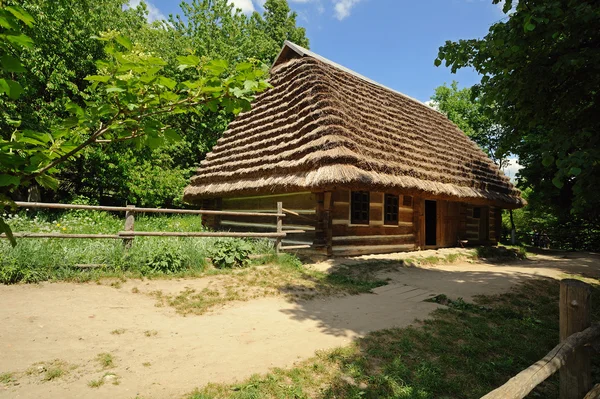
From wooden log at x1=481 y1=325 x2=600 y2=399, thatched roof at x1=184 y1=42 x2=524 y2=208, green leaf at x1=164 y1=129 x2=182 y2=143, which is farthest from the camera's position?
thatched roof at x1=184 y1=42 x2=524 y2=208

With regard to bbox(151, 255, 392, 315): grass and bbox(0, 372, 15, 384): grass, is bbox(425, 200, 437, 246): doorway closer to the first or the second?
bbox(151, 255, 392, 315): grass

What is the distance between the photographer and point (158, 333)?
398 centimetres

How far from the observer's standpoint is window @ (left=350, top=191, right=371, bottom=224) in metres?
10.3

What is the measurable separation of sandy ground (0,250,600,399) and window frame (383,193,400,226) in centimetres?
508

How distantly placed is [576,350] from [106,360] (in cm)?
443

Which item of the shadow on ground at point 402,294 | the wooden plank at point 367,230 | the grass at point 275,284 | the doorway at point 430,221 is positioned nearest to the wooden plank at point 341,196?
the wooden plank at point 367,230

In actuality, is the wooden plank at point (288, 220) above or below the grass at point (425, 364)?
above

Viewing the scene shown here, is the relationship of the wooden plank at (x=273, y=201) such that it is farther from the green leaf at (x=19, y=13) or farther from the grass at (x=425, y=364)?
the green leaf at (x=19, y=13)

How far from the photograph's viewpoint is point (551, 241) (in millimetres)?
21141

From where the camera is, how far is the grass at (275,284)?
17.1 ft

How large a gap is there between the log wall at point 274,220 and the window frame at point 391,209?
2930mm

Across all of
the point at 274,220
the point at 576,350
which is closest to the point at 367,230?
→ the point at 274,220

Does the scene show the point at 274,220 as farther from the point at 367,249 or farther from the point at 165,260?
the point at 165,260

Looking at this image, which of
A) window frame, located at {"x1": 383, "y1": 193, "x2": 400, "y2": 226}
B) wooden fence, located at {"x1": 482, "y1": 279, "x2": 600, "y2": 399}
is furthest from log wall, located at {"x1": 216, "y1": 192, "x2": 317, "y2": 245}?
wooden fence, located at {"x1": 482, "y1": 279, "x2": 600, "y2": 399}
